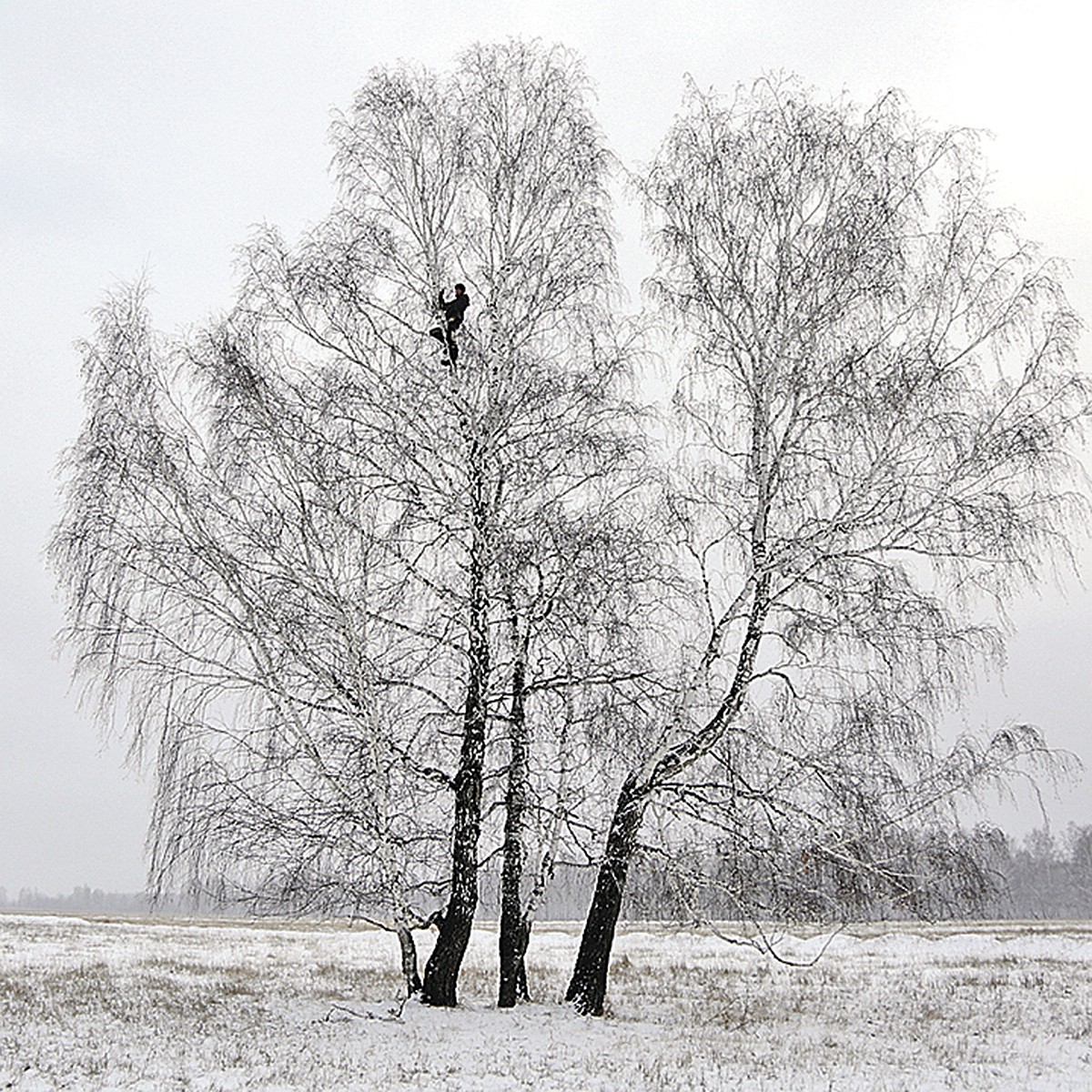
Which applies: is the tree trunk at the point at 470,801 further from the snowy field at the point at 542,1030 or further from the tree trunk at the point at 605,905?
the tree trunk at the point at 605,905

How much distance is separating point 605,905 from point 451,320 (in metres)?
6.58

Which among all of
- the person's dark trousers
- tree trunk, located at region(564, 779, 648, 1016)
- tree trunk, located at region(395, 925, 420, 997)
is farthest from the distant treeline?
the person's dark trousers

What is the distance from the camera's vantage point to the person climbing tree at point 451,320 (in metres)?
11.6

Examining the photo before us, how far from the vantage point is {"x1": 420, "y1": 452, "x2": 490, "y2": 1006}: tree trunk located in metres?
10.4

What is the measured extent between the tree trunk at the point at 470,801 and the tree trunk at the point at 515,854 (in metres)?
0.35

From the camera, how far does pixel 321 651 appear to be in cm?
1039

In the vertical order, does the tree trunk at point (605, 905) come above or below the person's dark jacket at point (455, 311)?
below

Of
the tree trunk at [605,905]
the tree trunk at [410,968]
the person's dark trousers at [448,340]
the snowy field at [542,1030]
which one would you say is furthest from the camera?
the person's dark trousers at [448,340]

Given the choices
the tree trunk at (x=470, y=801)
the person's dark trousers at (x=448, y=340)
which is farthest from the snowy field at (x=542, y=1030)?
the person's dark trousers at (x=448, y=340)

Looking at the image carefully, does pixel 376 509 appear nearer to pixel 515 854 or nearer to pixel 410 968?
pixel 515 854

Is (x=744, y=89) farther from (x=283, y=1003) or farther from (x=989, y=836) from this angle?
(x=283, y=1003)

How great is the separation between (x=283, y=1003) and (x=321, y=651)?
4.23 meters

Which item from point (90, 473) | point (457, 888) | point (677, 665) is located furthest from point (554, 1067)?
point (90, 473)

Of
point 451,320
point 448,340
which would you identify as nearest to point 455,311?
point 451,320
